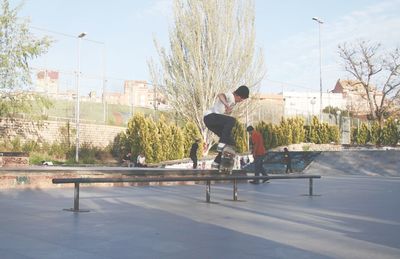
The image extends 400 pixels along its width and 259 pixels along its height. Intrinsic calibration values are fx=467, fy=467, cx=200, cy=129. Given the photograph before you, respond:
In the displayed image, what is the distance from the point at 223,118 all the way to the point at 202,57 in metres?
28.2

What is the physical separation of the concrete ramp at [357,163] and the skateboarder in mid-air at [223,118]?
19.6 m

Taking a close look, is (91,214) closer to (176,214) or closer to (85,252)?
(176,214)

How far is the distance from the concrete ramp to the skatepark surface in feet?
58.3

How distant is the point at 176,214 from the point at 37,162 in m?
19.5

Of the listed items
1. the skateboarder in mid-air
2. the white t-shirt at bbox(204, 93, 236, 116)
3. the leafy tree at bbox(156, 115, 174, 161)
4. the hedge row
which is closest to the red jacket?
the skateboarder in mid-air

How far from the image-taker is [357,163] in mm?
28188

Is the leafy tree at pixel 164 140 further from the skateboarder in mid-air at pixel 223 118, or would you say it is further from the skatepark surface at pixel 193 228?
the skateboarder in mid-air at pixel 223 118

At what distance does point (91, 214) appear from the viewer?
20.9ft

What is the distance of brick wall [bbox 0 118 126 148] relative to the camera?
27.0 meters

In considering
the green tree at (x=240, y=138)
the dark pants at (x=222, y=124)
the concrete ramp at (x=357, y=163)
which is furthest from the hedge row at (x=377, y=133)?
the dark pants at (x=222, y=124)

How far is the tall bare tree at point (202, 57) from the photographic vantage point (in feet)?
114

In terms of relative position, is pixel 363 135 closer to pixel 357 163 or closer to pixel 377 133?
pixel 377 133

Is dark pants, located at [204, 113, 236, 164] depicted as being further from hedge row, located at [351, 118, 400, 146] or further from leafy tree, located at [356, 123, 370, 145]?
leafy tree, located at [356, 123, 370, 145]

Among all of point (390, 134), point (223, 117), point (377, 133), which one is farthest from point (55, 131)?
point (390, 134)
